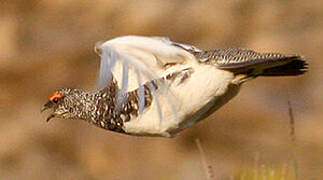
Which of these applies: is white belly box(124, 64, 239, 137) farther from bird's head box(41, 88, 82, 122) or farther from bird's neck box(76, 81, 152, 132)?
bird's head box(41, 88, 82, 122)

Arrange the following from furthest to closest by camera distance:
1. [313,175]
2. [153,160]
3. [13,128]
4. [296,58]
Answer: [13,128] < [153,160] < [313,175] < [296,58]

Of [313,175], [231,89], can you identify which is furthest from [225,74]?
[313,175]

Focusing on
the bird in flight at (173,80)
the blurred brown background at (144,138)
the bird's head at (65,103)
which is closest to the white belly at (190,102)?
the bird in flight at (173,80)

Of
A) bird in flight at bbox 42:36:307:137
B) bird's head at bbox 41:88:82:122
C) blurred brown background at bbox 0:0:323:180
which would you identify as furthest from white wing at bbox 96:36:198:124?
blurred brown background at bbox 0:0:323:180

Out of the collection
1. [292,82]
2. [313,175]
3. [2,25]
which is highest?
[2,25]

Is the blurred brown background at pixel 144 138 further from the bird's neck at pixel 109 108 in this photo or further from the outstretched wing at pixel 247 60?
the outstretched wing at pixel 247 60

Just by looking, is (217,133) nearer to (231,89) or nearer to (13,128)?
(13,128)

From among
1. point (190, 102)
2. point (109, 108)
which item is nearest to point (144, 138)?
point (109, 108)

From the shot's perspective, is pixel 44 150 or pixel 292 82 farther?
pixel 44 150
